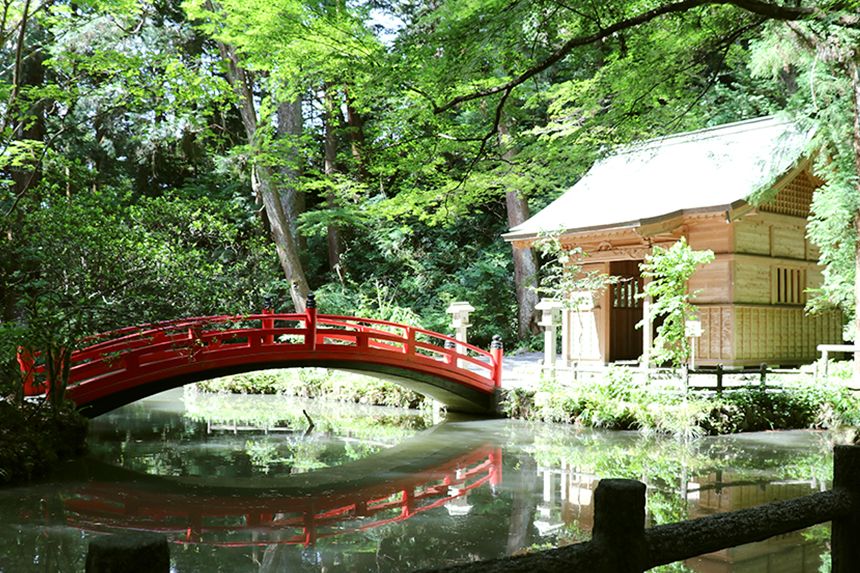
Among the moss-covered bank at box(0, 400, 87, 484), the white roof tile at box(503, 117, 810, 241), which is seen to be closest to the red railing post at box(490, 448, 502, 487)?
the white roof tile at box(503, 117, 810, 241)

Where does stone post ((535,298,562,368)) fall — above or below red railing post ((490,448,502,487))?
above

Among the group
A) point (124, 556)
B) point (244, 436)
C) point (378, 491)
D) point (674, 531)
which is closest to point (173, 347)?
point (244, 436)

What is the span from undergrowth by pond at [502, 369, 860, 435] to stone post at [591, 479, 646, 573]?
9.83m

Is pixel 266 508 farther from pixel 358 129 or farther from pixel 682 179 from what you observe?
pixel 358 129

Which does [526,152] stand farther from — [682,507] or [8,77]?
[8,77]

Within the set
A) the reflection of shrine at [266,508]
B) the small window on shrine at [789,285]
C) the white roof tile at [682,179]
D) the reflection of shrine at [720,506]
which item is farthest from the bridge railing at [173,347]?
the small window on shrine at [789,285]

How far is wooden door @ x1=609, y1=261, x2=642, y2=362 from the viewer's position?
1773cm

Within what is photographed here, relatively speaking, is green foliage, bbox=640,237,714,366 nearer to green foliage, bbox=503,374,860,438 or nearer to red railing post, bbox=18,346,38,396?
green foliage, bbox=503,374,860,438

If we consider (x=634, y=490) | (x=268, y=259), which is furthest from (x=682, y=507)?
(x=268, y=259)

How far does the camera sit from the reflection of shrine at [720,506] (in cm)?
604

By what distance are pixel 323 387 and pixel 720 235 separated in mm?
9451

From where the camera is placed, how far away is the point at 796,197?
16297 millimetres

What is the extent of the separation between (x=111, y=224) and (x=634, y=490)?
39.4 feet

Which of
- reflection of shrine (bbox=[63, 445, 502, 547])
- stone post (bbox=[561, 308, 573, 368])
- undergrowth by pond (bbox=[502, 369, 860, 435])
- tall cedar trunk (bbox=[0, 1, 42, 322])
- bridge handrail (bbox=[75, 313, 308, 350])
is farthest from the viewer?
stone post (bbox=[561, 308, 573, 368])
